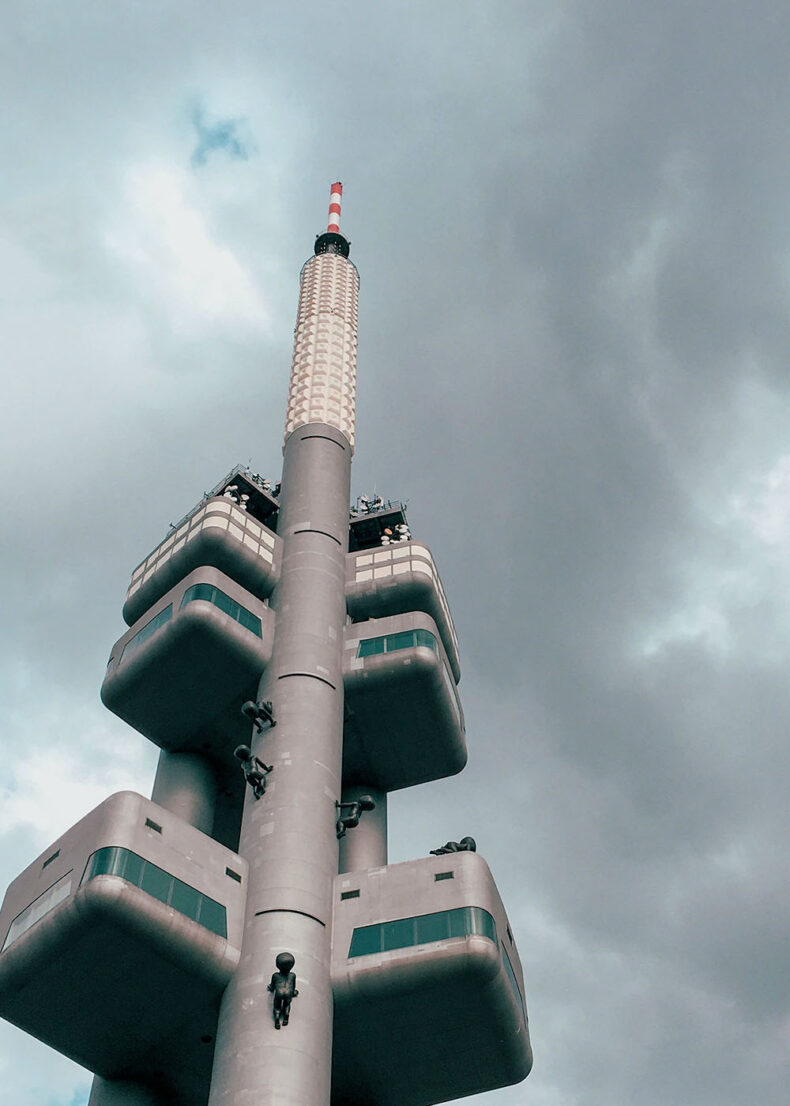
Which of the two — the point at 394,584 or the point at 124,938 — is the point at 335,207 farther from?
the point at 124,938

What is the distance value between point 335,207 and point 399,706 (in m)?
64.7

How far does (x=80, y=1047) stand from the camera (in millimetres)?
52844

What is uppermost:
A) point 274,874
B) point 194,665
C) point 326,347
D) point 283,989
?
point 326,347

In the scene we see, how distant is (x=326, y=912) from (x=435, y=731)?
17.6 metres

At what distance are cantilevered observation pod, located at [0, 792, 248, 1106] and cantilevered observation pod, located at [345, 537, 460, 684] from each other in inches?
870

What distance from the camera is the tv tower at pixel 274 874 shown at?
48.1 m

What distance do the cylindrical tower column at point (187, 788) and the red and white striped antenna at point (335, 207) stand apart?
60.1 m

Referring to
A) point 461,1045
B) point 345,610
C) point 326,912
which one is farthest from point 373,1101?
point 345,610

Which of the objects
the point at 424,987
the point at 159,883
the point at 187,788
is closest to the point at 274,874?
the point at 159,883

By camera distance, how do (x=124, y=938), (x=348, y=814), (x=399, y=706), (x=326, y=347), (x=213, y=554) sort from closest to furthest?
(x=124, y=938) → (x=348, y=814) → (x=399, y=706) → (x=213, y=554) → (x=326, y=347)

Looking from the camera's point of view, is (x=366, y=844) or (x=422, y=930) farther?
(x=366, y=844)

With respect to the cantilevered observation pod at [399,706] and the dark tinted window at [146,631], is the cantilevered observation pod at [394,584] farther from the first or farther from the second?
the dark tinted window at [146,631]

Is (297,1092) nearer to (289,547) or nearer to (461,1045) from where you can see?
(461,1045)

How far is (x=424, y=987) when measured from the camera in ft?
162
